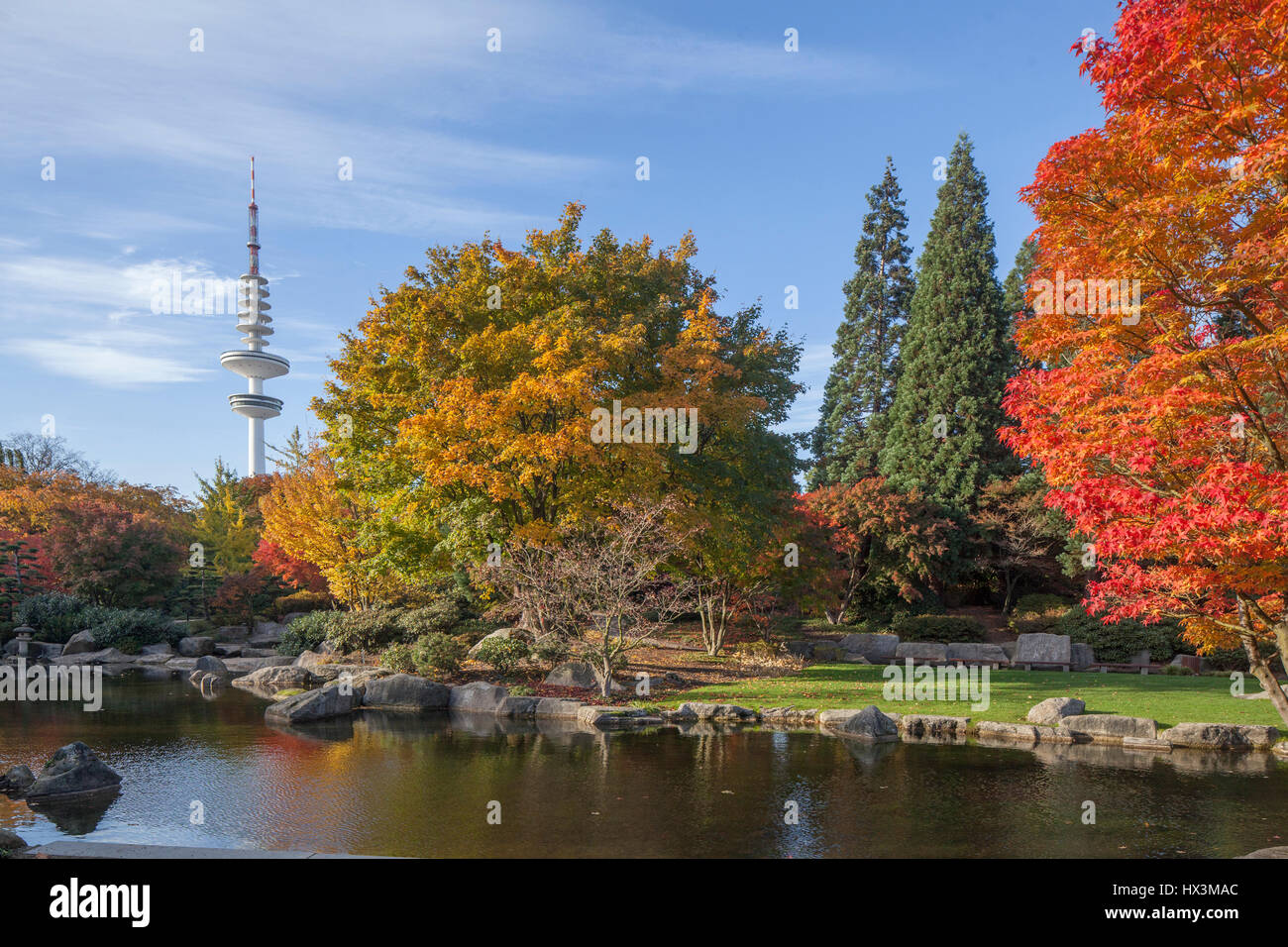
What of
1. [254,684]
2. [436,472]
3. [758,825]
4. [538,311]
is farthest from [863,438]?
[758,825]

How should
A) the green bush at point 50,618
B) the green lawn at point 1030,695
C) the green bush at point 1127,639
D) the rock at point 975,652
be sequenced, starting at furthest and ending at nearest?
the green bush at point 50,618 < the rock at point 975,652 < the green bush at point 1127,639 < the green lawn at point 1030,695

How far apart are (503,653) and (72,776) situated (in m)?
8.95

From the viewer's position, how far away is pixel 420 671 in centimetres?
1734

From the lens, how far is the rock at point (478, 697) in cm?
1515

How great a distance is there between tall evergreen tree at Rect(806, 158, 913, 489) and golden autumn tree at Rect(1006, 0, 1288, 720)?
25407 mm

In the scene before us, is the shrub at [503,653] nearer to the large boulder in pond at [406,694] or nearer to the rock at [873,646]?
the large boulder in pond at [406,694]

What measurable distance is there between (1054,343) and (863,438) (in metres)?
26.8

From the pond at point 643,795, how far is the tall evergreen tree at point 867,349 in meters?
24.4

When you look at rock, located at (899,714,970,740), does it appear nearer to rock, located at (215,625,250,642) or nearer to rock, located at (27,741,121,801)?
rock, located at (27,741,121,801)

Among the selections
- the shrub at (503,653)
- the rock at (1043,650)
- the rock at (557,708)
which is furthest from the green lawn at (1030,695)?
the shrub at (503,653)

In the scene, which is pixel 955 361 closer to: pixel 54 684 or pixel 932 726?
pixel 932 726

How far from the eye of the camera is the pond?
7.02m

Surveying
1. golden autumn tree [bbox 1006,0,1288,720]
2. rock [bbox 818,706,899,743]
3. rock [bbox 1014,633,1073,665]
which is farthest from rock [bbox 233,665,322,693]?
rock [bbox 1014,633,1073,665]
